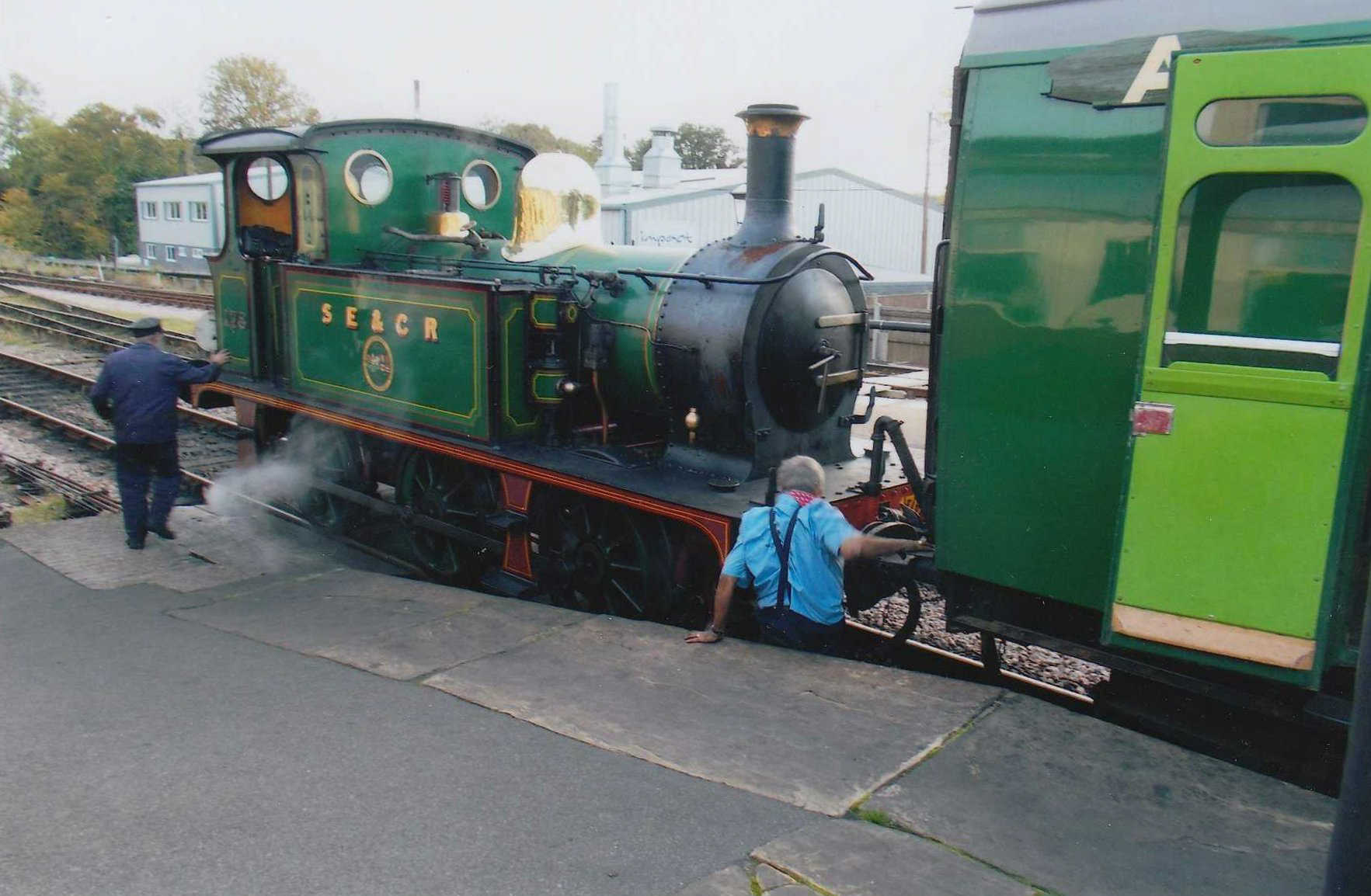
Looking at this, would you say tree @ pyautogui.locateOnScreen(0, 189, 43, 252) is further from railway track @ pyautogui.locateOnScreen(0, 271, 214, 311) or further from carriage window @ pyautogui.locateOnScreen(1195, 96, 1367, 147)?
carriage window @ pyautogui.locateOnScreen(1195, 96, 1367, 147)

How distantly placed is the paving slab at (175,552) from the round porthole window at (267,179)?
2.49 meters

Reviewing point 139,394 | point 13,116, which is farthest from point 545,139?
point 139,394

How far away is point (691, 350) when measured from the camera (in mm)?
5367

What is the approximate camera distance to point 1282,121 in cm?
270

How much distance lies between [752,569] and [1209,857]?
2.05 m

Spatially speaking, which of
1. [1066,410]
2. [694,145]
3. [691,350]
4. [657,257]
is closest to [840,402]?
[691,350]

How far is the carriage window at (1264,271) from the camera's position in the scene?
272cm

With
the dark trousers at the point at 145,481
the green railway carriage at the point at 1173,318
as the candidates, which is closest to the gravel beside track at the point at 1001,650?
the green railway carriage at the point at 1173,318

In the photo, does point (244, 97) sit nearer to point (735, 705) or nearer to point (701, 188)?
point (701, 188)

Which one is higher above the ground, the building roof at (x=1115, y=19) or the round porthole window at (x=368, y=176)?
the building roof at (x=1115, y=19)

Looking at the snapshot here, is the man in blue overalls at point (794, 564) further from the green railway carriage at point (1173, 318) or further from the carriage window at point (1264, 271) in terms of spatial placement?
the carriage window at point (1264, 271)

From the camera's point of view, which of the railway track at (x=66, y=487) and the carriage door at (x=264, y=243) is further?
the railway track at (x=66, y=487)

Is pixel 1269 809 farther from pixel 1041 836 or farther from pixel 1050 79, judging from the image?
pixel 1050 79

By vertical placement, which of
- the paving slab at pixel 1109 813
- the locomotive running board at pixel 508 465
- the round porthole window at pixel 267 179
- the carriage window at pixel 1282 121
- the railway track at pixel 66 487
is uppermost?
the round porthole window at pixel 267 179
